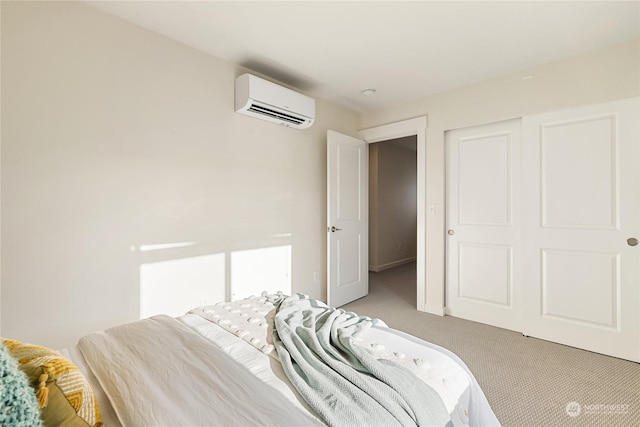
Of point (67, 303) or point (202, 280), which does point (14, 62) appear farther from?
point (202, 280)

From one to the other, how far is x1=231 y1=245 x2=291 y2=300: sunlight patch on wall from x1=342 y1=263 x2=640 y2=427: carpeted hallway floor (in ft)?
3.56

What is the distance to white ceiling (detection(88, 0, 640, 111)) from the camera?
6.31 feet

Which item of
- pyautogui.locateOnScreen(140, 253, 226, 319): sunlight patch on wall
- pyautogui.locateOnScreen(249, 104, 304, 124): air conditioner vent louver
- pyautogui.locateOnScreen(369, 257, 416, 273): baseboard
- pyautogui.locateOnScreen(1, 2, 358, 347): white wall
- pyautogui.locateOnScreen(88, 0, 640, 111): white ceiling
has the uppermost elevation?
pyautogui.locateOnScreen(88, 0, 640, 111): white ceiling

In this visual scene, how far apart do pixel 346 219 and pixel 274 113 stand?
59.5 inches

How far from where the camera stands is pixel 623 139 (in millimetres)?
2279

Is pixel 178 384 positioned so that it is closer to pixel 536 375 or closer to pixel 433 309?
pixel 536 375

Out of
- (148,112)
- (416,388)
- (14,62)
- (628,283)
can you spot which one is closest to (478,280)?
(628,283)

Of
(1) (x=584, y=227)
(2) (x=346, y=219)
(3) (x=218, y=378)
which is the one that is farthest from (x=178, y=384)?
(1) (x=584, y=227)

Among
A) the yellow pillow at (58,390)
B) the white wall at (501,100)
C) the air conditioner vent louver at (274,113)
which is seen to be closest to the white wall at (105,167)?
the air conditioner vent louver at (274,113)

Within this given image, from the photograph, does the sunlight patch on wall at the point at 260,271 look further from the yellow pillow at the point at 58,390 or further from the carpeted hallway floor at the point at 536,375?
the yellow pillow at the point at 58,390

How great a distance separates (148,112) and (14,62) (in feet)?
2.30

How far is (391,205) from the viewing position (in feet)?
19.3

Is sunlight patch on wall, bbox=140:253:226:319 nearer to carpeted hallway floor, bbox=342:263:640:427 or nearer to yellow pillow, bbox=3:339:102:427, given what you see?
yellow pillow, bbox=3:339:102:427

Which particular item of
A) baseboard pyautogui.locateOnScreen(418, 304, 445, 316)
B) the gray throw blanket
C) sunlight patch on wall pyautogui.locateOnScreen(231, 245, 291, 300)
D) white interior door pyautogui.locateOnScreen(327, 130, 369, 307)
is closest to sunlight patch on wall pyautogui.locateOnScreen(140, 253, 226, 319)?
sunlight patch on wall pyautogui.locateOnScreen(231, 245, 291, 300)
